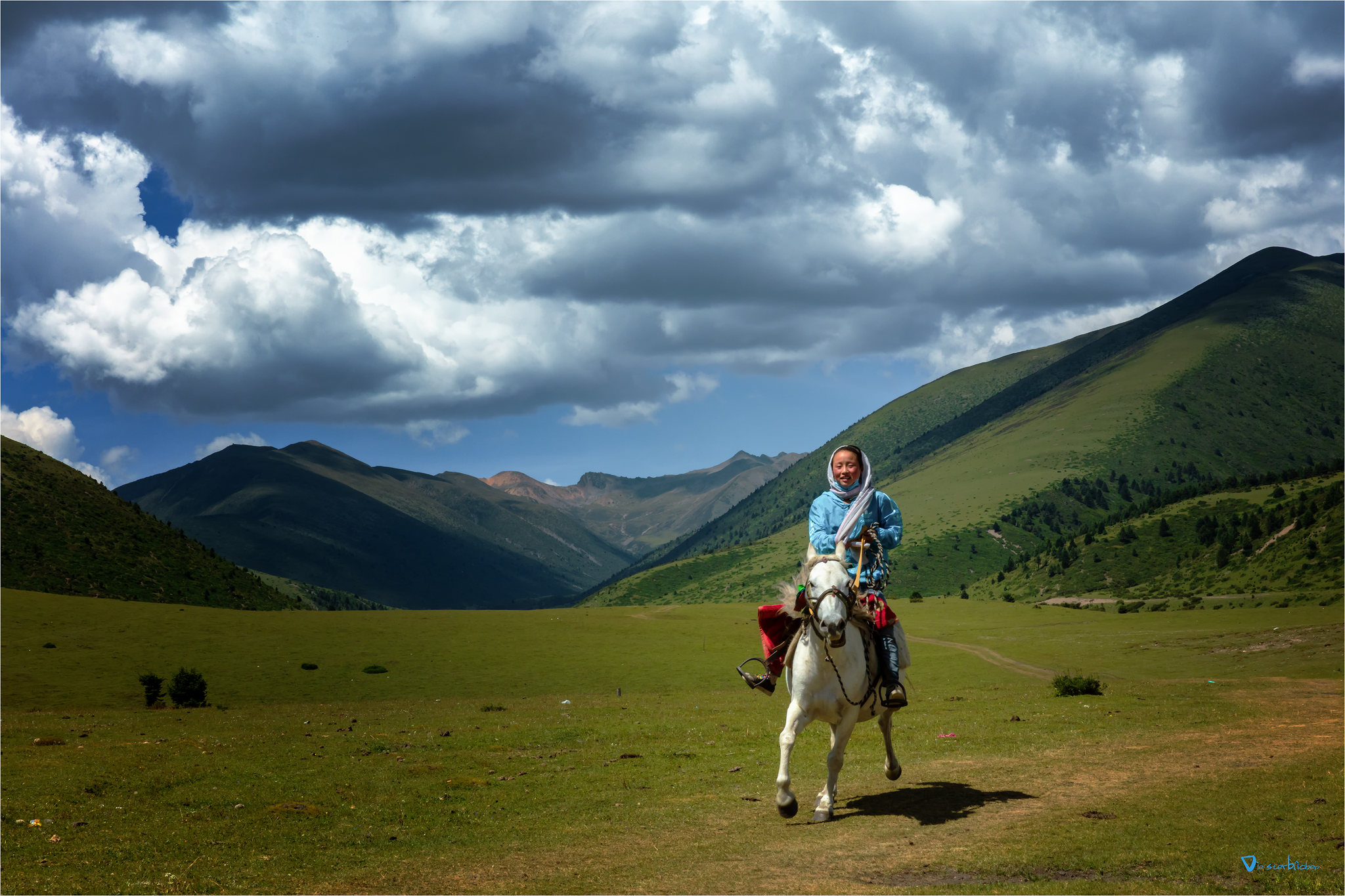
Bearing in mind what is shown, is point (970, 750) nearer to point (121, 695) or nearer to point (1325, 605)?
point (121, 695)

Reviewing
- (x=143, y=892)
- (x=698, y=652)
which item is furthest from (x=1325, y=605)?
(x=143, y=892)

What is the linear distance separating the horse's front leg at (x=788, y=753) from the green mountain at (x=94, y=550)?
340 feet

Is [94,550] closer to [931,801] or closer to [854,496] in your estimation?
[931,801]

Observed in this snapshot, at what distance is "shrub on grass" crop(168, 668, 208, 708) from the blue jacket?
38.5 metres

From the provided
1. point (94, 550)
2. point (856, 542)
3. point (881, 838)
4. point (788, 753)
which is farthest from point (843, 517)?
point (94, 550)

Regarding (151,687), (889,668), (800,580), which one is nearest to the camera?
(800,580)

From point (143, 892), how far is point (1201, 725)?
27.0 metres

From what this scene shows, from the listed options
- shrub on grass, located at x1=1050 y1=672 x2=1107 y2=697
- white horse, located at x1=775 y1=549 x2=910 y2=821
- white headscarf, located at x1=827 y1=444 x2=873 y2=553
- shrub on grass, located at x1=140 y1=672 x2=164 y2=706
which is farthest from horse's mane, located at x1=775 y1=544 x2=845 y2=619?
shrub on grass, located at x1=140 y1=672 x2=164 y2=706

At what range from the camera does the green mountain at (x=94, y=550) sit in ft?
334

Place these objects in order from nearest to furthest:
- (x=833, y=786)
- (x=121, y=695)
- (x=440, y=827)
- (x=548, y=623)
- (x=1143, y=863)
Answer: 1. (x=1143, y=863)
2. (x=833, y=786)
3. (x=440, y=827)
4. (x=121, y=695)
5. (x=548, y=623)

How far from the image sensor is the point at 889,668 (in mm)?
15875

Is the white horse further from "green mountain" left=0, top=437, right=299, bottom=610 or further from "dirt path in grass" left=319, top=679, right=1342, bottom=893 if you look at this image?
"green mountain" left=0, top=437, right=299, bottom=610

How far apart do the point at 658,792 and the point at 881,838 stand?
661 centimetres

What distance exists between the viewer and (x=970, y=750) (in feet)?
78.0
